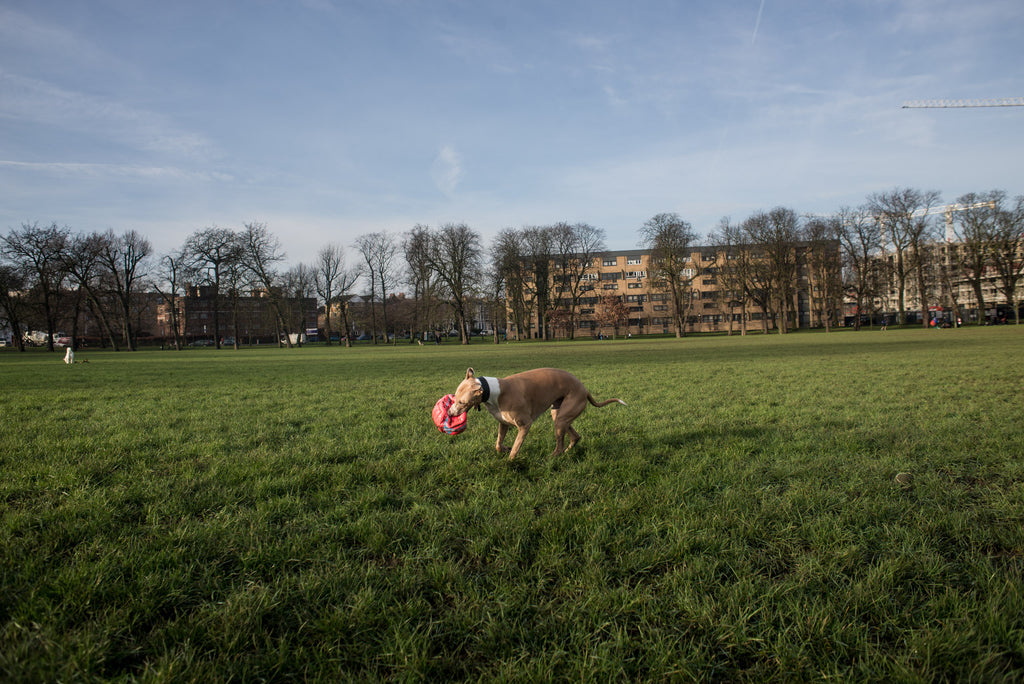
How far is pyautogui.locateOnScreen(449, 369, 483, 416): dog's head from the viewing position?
16.8 ft

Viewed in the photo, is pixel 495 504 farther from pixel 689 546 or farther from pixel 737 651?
pixel 737 651

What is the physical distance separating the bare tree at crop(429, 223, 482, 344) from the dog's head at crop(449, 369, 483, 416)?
187 ft

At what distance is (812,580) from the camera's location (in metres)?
3.02

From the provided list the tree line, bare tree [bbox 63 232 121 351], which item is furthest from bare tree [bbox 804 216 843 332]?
bare tree [bbox 63 232 121 351]

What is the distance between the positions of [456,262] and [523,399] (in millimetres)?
57196

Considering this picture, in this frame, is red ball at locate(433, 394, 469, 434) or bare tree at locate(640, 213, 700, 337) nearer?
red ball at locate(433, 394, 469, 434)

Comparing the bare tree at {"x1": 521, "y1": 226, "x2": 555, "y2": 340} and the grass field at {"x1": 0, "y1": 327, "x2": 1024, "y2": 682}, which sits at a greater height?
the bare tree at {"x1": 521, "y1": 226, "x2": 555, "y2": 340}

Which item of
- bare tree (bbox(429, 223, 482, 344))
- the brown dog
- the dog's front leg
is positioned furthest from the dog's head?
bare tree (bbox(429, 223, 482, 344))

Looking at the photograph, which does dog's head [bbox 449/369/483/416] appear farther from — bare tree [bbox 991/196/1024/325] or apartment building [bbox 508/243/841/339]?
apartment building [bbox 508/243/841/339]

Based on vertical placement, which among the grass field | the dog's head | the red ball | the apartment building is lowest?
the grass field

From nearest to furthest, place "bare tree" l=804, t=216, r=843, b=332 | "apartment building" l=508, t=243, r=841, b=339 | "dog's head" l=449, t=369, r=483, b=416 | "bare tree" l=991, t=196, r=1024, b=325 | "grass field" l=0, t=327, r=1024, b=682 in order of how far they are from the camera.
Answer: "grass field" l=0, t=327, r=1024, b=682, "dog's head" l=449, t=369, r=483, b=416, "bare tree" l=991, t=196, r=1024, b=325, "bare tree" l=804, t=216, r=843, b=332, "apartment building" l=508, t=243, r=841, b=339

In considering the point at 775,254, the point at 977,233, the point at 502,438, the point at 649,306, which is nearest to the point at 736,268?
the point at 775,254

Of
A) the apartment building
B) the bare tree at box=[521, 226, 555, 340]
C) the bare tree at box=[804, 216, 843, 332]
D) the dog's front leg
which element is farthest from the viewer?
the apartment building

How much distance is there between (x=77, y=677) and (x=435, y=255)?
6155 cm
